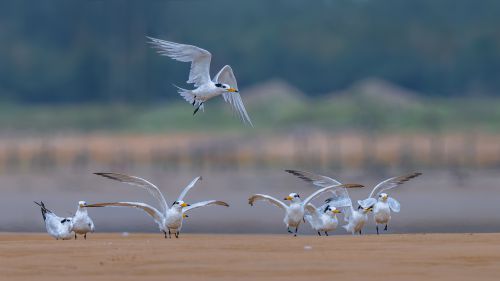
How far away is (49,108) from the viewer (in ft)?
213

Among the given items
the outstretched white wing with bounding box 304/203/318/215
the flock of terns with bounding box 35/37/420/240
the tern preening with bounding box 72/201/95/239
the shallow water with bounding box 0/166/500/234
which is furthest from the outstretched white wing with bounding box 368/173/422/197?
the tern preening with bounding box 72/201/95/239

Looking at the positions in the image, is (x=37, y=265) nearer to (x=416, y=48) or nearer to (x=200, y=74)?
(x=200, y=74)

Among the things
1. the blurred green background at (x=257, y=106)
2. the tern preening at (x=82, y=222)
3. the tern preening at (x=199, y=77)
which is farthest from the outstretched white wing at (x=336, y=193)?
the tern preening at (x=82, y=222)

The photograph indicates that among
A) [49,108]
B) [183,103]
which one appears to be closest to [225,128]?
[183,103]

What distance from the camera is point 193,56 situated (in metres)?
22.2

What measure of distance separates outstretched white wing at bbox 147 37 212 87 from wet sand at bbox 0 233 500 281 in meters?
4.12

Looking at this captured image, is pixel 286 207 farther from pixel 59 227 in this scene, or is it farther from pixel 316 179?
pixel 59 227

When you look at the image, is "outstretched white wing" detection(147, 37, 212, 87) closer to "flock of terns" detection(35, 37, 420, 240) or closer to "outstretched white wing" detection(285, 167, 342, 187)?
"flock of terns" detection(35, 37, 420, 240)

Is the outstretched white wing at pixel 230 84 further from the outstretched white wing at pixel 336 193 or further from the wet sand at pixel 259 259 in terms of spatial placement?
the wet sand at pixel 259 259

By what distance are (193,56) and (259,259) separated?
6.92 meters

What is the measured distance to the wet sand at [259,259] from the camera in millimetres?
14711

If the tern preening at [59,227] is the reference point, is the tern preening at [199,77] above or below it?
above

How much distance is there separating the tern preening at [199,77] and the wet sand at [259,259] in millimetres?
4226

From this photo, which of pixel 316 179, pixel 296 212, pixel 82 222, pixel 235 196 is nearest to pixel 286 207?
pixel 296 212
